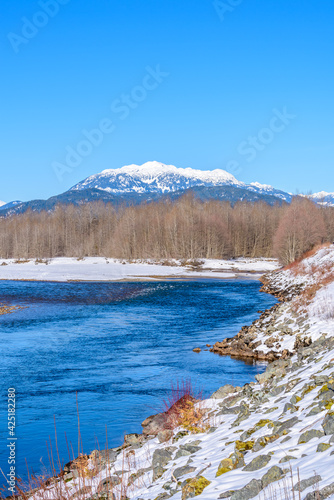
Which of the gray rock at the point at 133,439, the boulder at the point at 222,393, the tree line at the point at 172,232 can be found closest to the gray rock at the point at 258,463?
the gray rock at the point at 133,439

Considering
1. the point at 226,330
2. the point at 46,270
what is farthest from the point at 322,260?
the point at 46,270

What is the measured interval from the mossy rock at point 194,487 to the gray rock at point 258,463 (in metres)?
0.54

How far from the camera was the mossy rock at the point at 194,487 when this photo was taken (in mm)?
5172

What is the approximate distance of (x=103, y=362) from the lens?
16562 millimetres

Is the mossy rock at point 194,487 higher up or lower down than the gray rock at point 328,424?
lower down

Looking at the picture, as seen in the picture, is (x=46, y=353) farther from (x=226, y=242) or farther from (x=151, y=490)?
(x=226, y=242)

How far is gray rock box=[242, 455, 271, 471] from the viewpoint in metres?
5.39

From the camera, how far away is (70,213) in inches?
4665

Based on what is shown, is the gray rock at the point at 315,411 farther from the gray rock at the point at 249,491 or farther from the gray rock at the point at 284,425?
the gray rock at the point at 249,491

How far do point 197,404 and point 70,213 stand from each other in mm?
112607

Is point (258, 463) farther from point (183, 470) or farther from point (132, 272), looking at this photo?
point (132, 272)

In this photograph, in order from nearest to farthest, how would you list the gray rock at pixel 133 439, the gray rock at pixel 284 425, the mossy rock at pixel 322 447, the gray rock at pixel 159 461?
1. the mossy rock at pixel 322 447
2. the gray rock at pixel 284 425
3. the gray rock at pixel 159 461
4. the gray rock at pixel 133 439

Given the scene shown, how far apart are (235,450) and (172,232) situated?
79248mm

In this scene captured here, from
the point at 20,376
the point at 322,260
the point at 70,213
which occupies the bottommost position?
the point at 20,376
